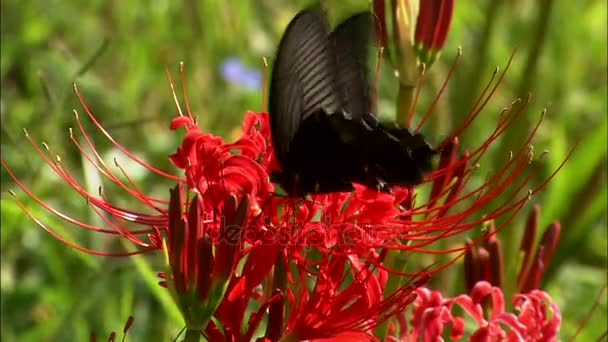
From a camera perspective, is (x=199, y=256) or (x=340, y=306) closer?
(x=199, y=256)

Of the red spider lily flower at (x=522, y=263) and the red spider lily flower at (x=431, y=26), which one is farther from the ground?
the red spider lily flower at (x=431, y=26)

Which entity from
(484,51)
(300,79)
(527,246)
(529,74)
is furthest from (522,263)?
(484,51)

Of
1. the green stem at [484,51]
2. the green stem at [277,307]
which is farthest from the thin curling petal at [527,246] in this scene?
the green stem at [484,51]

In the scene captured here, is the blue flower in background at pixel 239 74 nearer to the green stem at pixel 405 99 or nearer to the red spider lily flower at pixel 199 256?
the green stem at pixel 405 99

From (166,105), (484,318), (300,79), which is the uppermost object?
(300,79)

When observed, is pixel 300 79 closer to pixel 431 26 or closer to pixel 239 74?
pixel 431 26

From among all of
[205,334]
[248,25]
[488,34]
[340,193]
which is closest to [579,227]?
[488,34]
